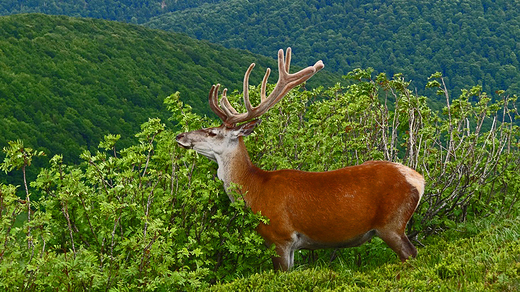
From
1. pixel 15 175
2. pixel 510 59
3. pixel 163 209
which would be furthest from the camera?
pixel 510 59

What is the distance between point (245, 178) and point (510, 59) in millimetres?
109990

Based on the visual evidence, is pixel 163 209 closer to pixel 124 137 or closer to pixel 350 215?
pixel 350 215

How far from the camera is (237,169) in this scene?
6.83m

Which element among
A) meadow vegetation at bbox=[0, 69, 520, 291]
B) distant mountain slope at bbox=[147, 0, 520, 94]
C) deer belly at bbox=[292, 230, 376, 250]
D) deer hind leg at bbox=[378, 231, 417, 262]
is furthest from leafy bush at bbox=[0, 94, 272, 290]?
distant mountain slope at bbox=[147, 0, 520, 94]

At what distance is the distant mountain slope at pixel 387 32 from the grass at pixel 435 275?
91.7m

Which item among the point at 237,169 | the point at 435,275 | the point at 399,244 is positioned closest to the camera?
the point at 435,275

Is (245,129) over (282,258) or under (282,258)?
over

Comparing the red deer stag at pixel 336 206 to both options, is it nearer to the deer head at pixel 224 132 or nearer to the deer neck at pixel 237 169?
the deer neck at pixel 237 169

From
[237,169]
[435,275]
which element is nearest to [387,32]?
[237,169]

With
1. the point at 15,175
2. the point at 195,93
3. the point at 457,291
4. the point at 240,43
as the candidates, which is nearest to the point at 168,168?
the point at 457,291

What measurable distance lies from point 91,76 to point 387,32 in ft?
262

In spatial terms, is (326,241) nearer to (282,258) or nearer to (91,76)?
(282,258)

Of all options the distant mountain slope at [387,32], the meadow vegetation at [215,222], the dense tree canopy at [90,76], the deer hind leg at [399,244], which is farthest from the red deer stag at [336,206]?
the distant mountain slope at [387,32]

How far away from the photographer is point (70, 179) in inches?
237
